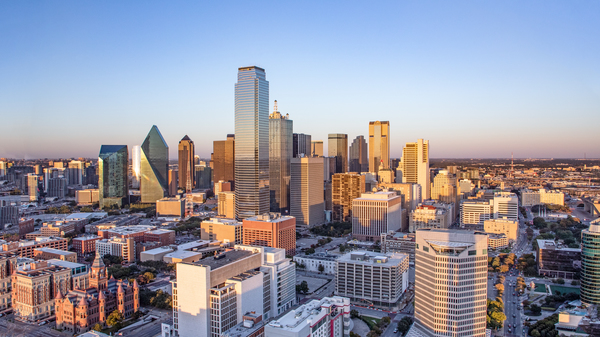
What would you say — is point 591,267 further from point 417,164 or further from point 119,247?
point 417,164

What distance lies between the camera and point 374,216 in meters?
45.8

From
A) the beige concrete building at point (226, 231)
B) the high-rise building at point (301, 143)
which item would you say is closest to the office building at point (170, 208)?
the high-rise building at point (301, 143)

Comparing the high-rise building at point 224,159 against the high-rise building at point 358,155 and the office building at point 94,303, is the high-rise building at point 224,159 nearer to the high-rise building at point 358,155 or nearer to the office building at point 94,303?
the high-rise building at point 358,155

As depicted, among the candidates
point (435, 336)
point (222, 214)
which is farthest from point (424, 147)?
point (435, 336)

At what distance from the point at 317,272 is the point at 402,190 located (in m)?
26.5

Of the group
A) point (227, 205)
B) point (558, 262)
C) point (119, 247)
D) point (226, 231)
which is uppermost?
point (227, 205)

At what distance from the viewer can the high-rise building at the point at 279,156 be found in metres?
58.2

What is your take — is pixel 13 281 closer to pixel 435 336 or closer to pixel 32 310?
pixel 32 310

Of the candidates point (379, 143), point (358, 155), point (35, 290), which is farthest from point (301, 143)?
point (35, 290)

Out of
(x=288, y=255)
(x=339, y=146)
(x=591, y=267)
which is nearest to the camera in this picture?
(x=591, y=267)

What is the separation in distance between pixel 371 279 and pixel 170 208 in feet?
147

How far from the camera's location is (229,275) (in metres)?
22.0

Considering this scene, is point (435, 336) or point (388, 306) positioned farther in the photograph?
point (388, 306)

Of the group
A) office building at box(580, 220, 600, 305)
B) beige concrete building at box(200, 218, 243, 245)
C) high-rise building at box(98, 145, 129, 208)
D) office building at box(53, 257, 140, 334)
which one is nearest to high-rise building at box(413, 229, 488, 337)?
office building at box(580, 220, 600, 305)
